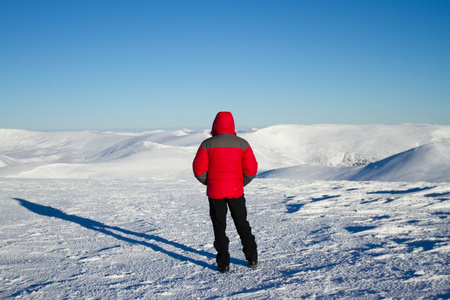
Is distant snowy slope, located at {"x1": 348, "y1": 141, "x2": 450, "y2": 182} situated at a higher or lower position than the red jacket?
lower

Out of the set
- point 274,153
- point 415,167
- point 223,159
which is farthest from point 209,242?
point 274,153

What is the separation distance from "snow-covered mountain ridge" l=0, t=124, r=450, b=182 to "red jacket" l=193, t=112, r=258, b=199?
37.4ft

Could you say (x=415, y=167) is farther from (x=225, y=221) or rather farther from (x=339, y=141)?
(x=339, y=141)

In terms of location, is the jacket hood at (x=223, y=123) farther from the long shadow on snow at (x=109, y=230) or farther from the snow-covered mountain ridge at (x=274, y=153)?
the snow-covered mountain ridge at (x=274, y=153)

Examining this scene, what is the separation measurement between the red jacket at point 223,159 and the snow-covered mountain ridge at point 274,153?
449 inches

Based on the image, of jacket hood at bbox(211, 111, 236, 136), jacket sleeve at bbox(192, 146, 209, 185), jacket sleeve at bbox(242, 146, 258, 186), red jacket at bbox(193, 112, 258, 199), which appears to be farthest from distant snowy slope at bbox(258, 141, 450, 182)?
jacket sleeve at bbox(192, 146, 209, 185)

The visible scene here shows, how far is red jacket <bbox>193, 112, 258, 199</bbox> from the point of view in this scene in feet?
11.3

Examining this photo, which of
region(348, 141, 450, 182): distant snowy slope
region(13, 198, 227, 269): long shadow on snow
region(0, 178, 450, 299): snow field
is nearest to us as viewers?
region(0, 178, 450, 299): snow field

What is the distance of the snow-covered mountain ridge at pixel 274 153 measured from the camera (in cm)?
1491

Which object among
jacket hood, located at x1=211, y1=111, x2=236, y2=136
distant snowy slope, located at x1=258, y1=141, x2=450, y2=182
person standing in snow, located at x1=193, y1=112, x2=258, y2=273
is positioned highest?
jacket hood, located at x1=211, y1=111, x2=236, y2=136

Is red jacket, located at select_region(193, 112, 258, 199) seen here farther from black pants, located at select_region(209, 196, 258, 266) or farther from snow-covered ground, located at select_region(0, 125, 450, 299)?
snow-covered ground, located at select_region(0, 125, 450, 299)

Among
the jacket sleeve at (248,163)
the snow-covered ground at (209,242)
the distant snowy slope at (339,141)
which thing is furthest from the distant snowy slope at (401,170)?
the distant snowy slope at (339,141)

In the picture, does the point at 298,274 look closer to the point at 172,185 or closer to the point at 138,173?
the point at 172,185

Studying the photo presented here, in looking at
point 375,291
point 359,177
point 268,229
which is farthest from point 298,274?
point 359,177
